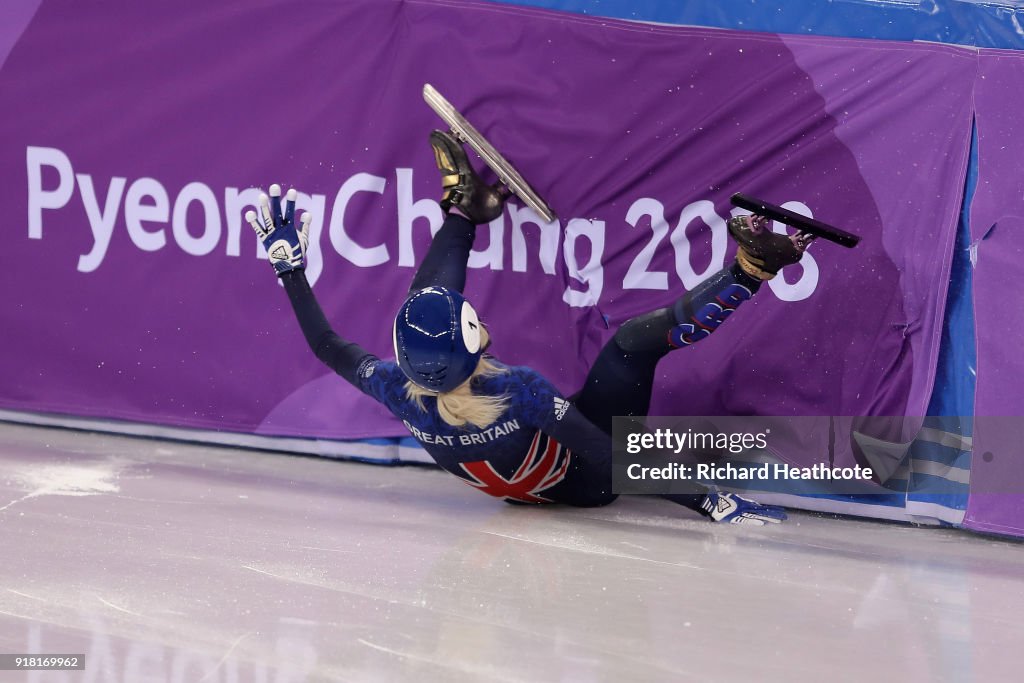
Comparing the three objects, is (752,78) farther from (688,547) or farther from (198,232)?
(198,232)

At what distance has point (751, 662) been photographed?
2.91m

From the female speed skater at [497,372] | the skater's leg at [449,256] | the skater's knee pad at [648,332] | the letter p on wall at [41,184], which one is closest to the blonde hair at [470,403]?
the female speed skater at [497,372]

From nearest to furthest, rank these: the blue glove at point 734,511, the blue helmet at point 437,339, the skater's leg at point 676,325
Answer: the blue helmet at point 437,339 < the skater's leg at point 676,325 < the blue glove at point 734,511

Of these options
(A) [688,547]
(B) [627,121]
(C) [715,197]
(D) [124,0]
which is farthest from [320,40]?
(A) [688,547]

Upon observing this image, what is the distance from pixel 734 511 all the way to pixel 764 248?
0.91 meters

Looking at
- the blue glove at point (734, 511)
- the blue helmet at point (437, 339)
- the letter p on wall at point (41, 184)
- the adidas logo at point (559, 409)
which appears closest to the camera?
the blue helmet at point (437, 339)

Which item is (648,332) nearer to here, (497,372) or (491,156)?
(497,372)

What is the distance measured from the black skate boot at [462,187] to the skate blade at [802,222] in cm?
97

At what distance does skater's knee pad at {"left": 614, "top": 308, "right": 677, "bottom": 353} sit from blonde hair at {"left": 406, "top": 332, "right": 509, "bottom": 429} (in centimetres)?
46

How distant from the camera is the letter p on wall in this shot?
16.3 feet

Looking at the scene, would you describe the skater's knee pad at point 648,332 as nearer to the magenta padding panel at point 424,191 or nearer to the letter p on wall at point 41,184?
the magenta padding panel at point 424,191

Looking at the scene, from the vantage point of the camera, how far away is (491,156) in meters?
4.29

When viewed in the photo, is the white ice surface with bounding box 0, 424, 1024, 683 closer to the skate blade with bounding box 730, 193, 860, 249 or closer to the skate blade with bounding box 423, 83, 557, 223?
the skate blade with bounding box 730, 193, 860, 249

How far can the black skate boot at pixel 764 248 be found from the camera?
3611mm
